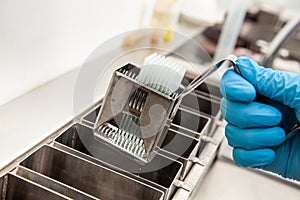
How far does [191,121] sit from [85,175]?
39cm

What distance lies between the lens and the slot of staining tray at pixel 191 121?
116 centimetres

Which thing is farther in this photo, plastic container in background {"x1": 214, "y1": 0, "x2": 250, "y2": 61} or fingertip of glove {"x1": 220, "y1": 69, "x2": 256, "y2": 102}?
plastic container in background {"x1": 214, "y1": 0, "x2": 250, "y2": 61}

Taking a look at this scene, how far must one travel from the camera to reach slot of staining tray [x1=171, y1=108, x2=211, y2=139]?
3.80 feet

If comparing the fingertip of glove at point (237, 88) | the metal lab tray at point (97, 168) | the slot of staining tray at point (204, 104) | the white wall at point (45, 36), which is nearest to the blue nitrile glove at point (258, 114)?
the fingertip of glove at point (237, 88)

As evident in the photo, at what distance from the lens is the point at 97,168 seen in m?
0.91

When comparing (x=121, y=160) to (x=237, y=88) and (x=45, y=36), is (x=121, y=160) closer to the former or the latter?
(x=237, y=88)

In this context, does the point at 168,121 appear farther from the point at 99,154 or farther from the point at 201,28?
the point at 201,28

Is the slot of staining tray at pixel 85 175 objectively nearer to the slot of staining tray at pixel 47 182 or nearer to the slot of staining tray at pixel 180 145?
the slot of staining tray at pixel 47 182

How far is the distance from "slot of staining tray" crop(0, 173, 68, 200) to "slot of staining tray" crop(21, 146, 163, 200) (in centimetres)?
5

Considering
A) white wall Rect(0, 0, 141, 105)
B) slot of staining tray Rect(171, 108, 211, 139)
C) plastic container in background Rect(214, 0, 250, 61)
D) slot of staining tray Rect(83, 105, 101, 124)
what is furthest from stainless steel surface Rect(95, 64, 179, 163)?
plastic container in background Rect(214, 0, 250, 61)

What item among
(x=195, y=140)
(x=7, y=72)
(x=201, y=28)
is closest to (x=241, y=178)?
(x=195, y=140)

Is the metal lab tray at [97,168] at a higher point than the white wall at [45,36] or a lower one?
lower

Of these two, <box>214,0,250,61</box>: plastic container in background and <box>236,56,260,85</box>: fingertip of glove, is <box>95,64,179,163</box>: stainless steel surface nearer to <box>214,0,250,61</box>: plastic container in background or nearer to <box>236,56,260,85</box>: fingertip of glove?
<box>236,56,260,85</box>: fingertip of glove

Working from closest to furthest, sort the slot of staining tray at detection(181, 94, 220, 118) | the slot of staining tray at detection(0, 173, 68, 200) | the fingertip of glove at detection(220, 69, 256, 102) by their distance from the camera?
the slot of staining tray at detection(0, 173, 68, 200) < the fingertip of glove at detection(220, 69, 256, 102) < the slot of staining tray at detection(181, 94, 220, 118)
